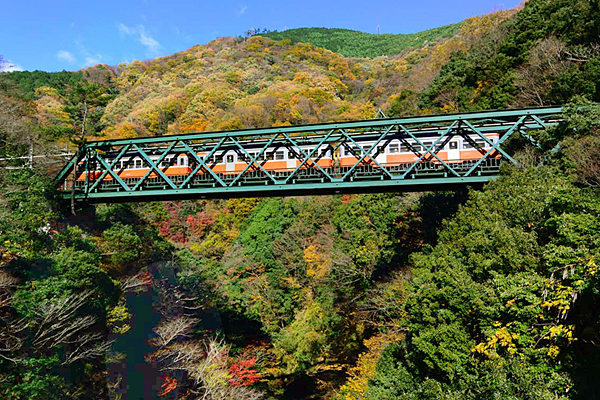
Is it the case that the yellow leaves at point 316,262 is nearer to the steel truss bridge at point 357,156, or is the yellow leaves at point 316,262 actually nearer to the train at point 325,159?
the train at point 325,159

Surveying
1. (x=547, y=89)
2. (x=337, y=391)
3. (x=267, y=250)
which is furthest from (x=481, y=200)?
(x=267, y=250)

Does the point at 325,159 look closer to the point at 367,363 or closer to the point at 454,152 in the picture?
the point at 454,152

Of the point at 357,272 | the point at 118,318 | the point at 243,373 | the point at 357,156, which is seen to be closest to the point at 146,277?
the point at 118,318

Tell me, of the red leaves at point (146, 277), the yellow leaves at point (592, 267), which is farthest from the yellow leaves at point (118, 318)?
the yellow leaves at point (592, 267)

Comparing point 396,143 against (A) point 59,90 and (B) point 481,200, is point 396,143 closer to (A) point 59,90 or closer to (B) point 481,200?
(B) point 481,200

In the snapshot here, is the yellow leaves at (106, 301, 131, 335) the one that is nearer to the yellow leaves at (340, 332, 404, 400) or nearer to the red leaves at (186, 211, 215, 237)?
the yellow leaves at (340, 332, 404, 400)

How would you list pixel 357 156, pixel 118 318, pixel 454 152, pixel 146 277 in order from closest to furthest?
pixel 454 152, pixel 357 156, pixel 118 318, pixel 146 277
